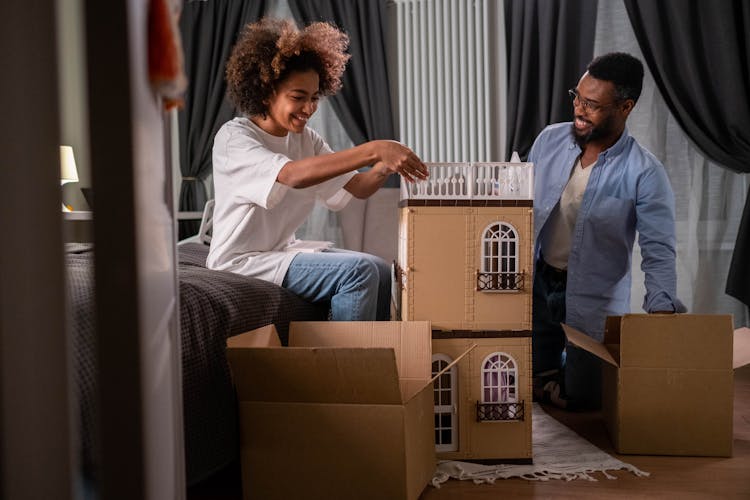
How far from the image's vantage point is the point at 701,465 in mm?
1982

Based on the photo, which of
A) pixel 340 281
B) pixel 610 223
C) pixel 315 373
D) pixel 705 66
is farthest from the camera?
pixel 705 66

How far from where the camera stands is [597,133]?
283cm

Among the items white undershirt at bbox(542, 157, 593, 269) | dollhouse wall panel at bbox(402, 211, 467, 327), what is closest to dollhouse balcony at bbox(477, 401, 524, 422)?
dollhouse wall panel at bbox(402, 211, 467, 327)

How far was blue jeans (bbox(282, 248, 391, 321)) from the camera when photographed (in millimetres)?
2160

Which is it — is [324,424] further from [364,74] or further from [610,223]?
[364,74]

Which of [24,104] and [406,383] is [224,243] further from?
[24,104]

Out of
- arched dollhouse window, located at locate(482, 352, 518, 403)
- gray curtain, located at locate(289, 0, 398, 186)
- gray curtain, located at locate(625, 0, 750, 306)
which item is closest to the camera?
arched dollhouse window, located at locate(482, 352, 518, 403)

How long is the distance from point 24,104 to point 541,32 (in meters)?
3.64

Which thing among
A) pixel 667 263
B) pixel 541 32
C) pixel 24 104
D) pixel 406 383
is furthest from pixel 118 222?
pixel 541 32

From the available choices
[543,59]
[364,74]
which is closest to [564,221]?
[543,59]

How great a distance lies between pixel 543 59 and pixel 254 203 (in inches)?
85.0

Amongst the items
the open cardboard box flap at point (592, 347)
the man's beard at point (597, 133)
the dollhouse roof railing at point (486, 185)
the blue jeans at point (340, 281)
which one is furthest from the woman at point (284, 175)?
the man's beard at point (597, 133)

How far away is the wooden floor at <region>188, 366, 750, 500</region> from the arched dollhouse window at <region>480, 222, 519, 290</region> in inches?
19.7

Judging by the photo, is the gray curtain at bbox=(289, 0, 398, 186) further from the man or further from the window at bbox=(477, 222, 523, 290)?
the window at bbox=(477, 222, 523, 290)
